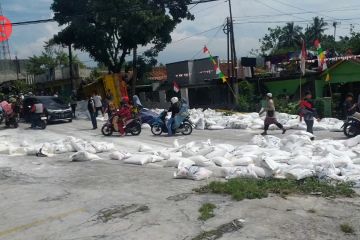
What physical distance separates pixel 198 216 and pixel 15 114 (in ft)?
64.1

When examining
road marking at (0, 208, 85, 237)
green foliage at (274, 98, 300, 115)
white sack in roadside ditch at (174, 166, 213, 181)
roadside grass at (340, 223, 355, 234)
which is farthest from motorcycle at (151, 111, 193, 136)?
roadside grass at (340, 223, 355, 234)

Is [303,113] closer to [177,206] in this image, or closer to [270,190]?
[270,190]

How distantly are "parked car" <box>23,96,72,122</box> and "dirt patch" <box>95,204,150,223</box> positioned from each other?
18427 mm

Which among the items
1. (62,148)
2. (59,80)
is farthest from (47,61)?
(62,148)

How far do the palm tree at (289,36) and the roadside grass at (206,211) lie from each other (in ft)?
195

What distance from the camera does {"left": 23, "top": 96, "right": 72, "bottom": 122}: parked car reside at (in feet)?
82.2

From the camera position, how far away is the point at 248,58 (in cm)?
3153

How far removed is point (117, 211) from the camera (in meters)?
6.97

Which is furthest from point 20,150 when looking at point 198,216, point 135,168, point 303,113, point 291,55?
point 291,55

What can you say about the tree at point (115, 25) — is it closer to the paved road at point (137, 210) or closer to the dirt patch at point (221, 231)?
the paved road at point (137, 210)

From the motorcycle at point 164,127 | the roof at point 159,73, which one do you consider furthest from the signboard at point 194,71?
the motorcycle at point 164,127

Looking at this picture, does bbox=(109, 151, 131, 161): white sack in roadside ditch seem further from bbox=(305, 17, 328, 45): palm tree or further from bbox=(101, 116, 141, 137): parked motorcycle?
bbox=(305, 17, 328, 45): palm tree

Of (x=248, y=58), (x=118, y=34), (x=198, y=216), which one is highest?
(x=118, y=34)

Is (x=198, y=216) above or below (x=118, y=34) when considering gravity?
below
